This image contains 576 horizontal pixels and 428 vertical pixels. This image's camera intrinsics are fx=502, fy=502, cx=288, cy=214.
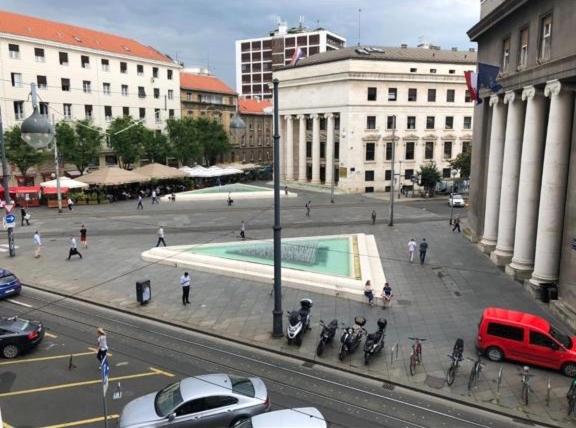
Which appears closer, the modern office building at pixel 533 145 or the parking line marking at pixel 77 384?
the parking line marking at pixel 77 384

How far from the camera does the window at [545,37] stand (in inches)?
922

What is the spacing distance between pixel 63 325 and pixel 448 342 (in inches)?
586

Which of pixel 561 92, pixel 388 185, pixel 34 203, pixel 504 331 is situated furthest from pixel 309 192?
pixel 504 331

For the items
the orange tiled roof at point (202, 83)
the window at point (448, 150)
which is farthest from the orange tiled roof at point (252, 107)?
the window at point (448, 150)

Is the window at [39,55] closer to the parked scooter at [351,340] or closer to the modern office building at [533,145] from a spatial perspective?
the modern office building at [533,145]

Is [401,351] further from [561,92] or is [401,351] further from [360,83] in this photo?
[360,83]

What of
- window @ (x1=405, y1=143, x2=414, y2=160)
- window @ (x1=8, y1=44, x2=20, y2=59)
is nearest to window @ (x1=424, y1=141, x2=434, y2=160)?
window @ (x1=405, y1=143, x2=414, y2=160)

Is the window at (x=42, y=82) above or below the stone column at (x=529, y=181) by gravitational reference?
above

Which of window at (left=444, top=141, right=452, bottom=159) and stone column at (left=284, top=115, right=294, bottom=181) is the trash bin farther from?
window at (left=444, top=141, right=452, bottom=159)

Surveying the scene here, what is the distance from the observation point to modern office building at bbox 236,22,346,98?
126812 millimetres

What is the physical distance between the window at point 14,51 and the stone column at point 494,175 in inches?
2032

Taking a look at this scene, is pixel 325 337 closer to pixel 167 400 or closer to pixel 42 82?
pixel 167 400

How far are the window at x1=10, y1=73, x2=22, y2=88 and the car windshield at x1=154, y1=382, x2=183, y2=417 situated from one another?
5541 cm

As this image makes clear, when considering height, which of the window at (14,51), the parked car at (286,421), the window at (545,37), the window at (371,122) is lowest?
the parked car at (286,421)
